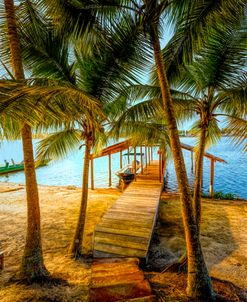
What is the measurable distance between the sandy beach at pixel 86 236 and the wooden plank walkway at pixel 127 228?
0.56 metres

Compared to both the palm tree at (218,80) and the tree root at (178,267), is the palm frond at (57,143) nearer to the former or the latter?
the palm tree at (218,80)

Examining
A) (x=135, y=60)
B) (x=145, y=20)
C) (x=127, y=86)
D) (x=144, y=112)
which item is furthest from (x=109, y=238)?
(x=145, y=20)

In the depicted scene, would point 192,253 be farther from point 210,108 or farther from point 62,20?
point 62,20

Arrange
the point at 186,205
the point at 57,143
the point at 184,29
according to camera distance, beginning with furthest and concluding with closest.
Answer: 1. the point at 57,143
2. the point at 184,29
3. the point at 186,205

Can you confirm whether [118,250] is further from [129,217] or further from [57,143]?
[57,143]

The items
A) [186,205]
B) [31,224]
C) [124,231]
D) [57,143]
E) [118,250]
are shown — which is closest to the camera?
[186,205]

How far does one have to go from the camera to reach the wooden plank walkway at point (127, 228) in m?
4.46

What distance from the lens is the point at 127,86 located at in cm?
407

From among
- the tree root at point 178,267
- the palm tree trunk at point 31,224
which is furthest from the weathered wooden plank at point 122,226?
the palm tree trunk at point 31,224

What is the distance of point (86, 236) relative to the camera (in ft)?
19.0

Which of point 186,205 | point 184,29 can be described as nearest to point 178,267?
point 186,205

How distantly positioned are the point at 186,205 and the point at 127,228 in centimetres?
250

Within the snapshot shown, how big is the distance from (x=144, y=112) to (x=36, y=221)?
9.39ft

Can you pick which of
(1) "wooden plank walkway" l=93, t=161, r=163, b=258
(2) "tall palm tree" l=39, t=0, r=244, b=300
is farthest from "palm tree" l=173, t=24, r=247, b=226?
(1) "wooden plank walkway" l=93, t=161, r=163, b=258
